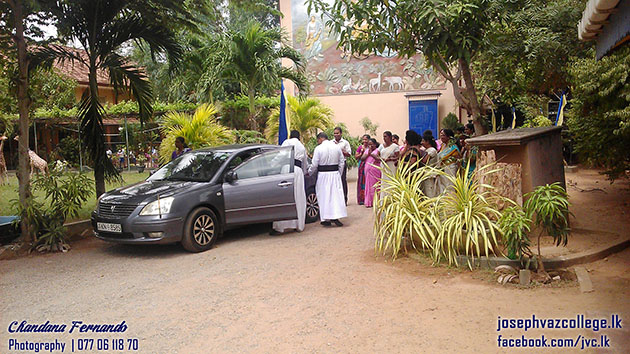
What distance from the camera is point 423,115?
88.7 feet

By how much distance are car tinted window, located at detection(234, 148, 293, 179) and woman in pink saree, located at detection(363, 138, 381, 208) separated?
2493mm

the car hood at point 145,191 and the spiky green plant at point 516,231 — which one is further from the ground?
the car hood at point 145,191

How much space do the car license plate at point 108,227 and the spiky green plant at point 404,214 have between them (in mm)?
3798

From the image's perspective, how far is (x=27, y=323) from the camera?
5.22 m

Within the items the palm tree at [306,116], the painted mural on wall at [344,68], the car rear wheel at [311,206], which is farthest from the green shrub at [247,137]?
the painted mural on wall at [344,68]

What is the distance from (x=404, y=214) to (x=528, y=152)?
87.3 inches

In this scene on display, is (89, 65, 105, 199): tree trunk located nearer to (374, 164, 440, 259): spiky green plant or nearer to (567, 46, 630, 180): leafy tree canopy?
(374, 164, 440, 259): spiky green plant

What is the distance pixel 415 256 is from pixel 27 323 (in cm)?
462

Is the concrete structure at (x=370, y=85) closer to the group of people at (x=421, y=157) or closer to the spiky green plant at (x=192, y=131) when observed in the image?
the spiky green plant at (x=192, y=131)

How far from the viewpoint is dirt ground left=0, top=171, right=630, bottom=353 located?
4508mm

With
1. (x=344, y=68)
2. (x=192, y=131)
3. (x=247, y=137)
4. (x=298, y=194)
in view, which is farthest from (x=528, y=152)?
(x=344, y=68)

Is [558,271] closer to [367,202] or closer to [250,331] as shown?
[250,331]

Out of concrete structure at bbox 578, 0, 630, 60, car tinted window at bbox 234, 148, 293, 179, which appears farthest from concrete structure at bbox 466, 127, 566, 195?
car tinted window at bbox 234, 148, 293, 179

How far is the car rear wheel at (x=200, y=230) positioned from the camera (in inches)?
312
